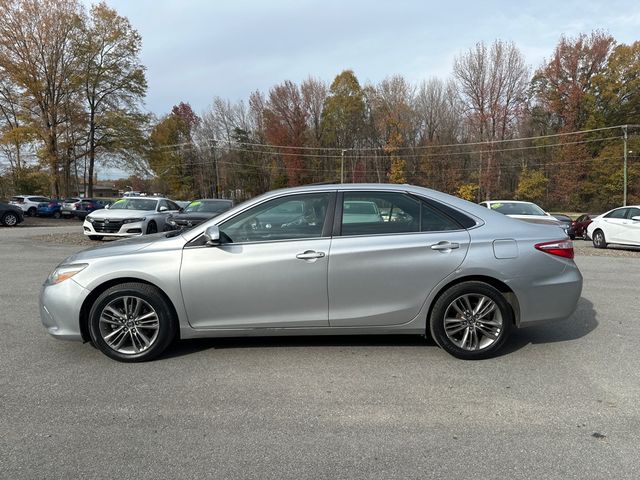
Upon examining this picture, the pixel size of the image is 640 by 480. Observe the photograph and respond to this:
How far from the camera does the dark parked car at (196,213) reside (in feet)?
45.5

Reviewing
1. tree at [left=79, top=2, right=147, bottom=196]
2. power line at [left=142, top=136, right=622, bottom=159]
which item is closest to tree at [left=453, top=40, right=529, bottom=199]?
power line at [left=142, top=136, right=622, bottom=159]

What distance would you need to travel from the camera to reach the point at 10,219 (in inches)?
914

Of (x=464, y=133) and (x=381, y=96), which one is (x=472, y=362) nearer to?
(x=464, y=133)

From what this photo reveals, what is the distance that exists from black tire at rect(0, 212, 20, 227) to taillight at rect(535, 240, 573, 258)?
26.0 metres

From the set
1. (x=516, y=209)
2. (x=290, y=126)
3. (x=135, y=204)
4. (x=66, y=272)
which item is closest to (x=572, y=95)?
(x=290, y=126)

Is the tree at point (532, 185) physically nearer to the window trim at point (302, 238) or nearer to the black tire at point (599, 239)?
the black tire at point (599, 239)

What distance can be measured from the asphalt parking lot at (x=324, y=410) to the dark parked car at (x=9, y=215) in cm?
2178

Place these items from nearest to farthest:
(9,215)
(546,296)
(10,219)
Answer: (546,296)
(9,215)
(10,219)

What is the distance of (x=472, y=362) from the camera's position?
418 cm

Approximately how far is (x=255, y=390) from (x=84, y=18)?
→ 1748 inches

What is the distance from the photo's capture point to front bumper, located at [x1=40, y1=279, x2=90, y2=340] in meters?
4.09

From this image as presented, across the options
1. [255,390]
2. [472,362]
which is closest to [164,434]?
[255,390]

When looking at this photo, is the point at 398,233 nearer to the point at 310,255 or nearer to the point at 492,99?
the point at 310,255

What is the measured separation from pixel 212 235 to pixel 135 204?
12.7 metres
